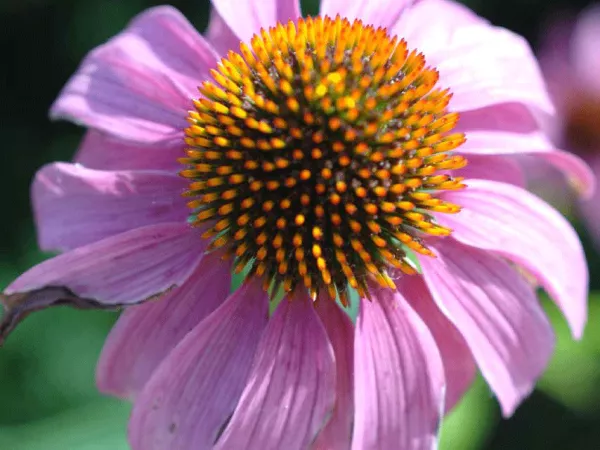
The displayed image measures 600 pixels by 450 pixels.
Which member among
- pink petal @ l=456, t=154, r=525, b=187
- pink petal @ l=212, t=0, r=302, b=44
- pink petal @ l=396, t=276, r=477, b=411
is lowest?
pink petal @ l=396, t=276, r=477, b=411

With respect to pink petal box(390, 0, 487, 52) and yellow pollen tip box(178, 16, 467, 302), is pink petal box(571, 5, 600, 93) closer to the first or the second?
pink petal box(390, 0, 487, 52)

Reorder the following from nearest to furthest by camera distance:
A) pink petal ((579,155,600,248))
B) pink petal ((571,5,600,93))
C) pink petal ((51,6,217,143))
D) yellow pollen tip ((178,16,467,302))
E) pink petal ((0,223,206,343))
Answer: pink petal ((0,223,206,343)) → yellow pollen tip ((178,16,467,302)) → pink petal ((51,6,217,143)) → pink petal ((579,155,600,248)) → pink petal ((571,5,600,93))

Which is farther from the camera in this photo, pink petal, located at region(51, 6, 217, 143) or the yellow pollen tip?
pink petal, located at region(51, 6, 217, 143)

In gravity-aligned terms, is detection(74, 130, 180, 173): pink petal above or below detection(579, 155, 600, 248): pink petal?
above

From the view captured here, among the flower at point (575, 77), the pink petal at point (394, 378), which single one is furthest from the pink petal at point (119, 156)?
the flower at point (575, 77)

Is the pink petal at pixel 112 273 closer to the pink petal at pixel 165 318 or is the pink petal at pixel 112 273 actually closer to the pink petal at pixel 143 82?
the pink petal at pixel 165 318

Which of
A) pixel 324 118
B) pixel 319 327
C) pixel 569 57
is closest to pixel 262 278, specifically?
pixel 319 327

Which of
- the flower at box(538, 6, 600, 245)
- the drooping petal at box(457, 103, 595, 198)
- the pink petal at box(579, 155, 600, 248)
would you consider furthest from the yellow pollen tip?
the flower at box(538, 6, 600, 245)

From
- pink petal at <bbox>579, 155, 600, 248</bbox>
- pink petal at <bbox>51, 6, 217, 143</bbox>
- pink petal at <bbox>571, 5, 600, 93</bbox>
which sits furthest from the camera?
pink petal at <bbox>571, 5, 600, 93</bbox>
